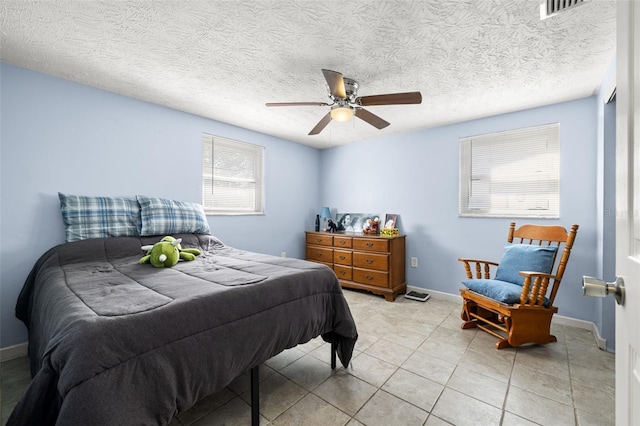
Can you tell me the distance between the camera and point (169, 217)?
2689mm

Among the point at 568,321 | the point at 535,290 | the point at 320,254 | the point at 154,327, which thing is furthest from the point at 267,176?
the point at 568,321

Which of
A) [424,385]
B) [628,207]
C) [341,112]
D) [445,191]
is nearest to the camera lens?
[628,207]

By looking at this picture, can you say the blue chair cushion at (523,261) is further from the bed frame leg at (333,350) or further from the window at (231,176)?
the window at (231,176)

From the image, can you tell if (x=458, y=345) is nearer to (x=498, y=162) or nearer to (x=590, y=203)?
(x=590, y=203)

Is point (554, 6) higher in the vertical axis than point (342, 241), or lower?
higher

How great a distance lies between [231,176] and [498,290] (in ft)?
11.0

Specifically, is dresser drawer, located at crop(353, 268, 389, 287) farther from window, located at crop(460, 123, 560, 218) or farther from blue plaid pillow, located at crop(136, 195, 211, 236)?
blue plaid pillow, located at crop(136, 195, 211, 236)

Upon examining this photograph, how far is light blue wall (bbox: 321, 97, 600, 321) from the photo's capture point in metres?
2.70

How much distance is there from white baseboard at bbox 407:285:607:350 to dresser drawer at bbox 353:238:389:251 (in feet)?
2.78

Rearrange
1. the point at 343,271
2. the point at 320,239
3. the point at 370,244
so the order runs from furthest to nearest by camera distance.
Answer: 1. the point at 320,239
2. the point at 343,271
3. the point at 370,244

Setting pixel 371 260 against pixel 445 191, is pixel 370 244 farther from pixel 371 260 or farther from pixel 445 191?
pixel 445 191

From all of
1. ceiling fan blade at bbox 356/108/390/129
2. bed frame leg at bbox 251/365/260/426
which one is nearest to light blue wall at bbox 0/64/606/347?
ceiling fan blade at bbox 356/108/390/129

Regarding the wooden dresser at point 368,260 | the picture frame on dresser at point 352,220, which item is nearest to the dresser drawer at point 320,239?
the wooden dresser at point 368,260

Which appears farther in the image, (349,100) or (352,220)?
(352,220)
